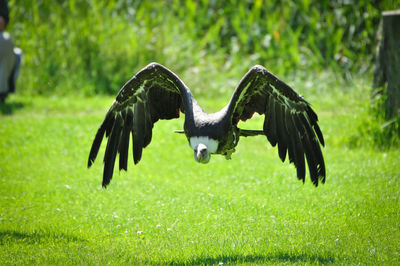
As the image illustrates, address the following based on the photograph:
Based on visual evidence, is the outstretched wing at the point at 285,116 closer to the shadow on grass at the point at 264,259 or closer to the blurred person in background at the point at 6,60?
the shadow on grass at the point at 264,259

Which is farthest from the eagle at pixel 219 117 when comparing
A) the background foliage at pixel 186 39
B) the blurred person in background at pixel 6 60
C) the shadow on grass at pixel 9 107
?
the background foliage at pixel 186 39

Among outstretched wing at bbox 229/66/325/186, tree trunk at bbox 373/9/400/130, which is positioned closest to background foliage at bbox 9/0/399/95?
tree trunk at bbox 373/9/400/130

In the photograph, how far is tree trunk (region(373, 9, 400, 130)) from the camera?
8.98 m

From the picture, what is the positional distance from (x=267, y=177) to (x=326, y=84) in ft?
17.6

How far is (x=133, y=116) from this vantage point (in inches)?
250

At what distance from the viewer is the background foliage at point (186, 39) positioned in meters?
13.9

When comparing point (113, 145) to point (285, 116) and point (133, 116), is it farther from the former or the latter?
point (285, 116)

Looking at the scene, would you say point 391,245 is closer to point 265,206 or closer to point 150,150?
point 265,206

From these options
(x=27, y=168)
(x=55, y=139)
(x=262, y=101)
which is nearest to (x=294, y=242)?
(x=262, y=101)

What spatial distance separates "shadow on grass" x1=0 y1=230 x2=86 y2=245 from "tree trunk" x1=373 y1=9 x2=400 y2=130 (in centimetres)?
558

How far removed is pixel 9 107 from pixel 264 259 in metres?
9.47

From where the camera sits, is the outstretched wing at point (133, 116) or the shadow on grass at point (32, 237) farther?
the outstretched wing at point (133, 116)

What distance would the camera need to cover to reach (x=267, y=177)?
324 inches

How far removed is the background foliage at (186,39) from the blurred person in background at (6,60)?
1.29 m
